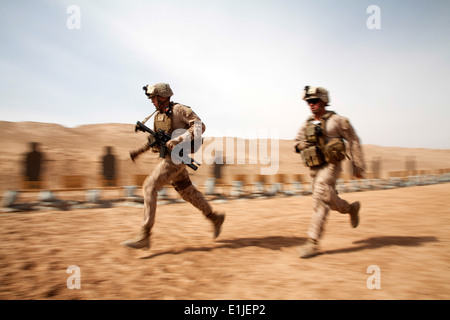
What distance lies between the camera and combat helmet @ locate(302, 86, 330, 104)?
3453mm

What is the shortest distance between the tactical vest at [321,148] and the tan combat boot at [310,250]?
0.93 m

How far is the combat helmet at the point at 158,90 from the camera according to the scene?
11.8 ft

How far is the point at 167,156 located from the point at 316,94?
6.52ft

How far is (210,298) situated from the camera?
2260mm

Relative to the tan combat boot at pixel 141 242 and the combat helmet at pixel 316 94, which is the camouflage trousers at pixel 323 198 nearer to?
the combat helmet at pixel 316 94

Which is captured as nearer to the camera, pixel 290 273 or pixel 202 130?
pixel 290 273

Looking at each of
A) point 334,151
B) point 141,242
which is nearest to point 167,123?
point 141,242

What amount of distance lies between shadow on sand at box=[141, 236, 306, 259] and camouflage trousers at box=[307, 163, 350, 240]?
22.5 inches

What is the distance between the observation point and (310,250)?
3236mm

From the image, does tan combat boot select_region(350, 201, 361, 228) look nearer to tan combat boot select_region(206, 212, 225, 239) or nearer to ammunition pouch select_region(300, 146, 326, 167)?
ammunition pouch select_region(300, 146, 326, 167)

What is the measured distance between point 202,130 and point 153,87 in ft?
2.69
